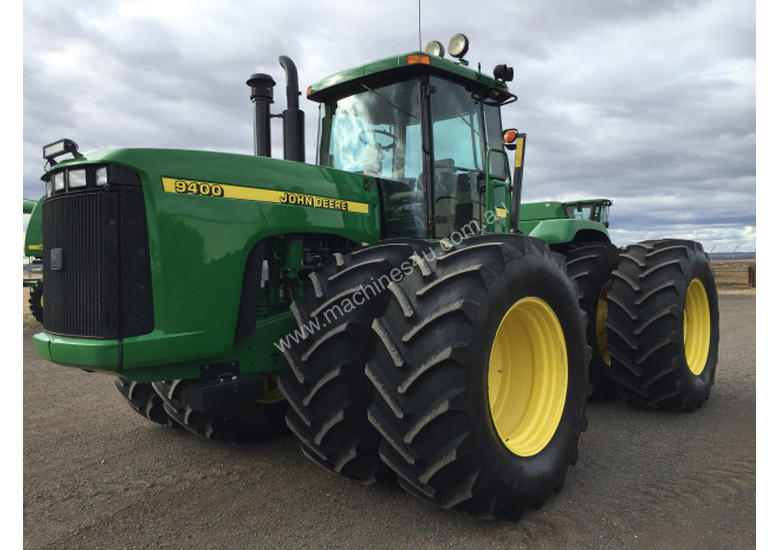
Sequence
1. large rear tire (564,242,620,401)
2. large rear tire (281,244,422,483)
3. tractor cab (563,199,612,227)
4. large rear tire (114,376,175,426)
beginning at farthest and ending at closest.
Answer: tractor cab (563,199,612,227) → large rear tire (564,242,620,401) → large rear tire (114,376,175,426) → large rear tire (281,244,422,483)

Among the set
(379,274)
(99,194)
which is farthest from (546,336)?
(99,194)

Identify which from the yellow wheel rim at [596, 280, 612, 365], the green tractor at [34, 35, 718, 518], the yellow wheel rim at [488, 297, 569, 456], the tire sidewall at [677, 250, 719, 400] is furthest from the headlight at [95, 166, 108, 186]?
the tire sidewall at [677, 250, 719, 400]

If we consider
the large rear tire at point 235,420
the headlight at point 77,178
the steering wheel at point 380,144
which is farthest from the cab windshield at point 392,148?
the headlight at point 77,178

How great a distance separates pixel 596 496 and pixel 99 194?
310cm

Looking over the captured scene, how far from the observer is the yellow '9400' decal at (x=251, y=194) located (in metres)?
2.80

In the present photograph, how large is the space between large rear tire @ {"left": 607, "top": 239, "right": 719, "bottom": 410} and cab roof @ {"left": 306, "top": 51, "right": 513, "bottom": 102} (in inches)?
75.3

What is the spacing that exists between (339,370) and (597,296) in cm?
307

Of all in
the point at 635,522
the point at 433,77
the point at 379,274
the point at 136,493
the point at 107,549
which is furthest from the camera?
the point at 433,77

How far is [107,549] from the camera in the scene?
8.59ft

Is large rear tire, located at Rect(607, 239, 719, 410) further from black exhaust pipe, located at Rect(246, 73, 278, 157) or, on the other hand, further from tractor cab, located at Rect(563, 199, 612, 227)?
tractor cab, located at Rect(563, 199, 612, 227)

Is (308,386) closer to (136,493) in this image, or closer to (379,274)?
(379,274)

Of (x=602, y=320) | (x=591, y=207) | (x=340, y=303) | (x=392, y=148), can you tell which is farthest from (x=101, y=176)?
(x=591, y=207)

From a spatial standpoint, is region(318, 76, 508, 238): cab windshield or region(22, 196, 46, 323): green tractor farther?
region(22, 196, 46, 323): green tractor

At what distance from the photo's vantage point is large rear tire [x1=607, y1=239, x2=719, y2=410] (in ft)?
14.6
